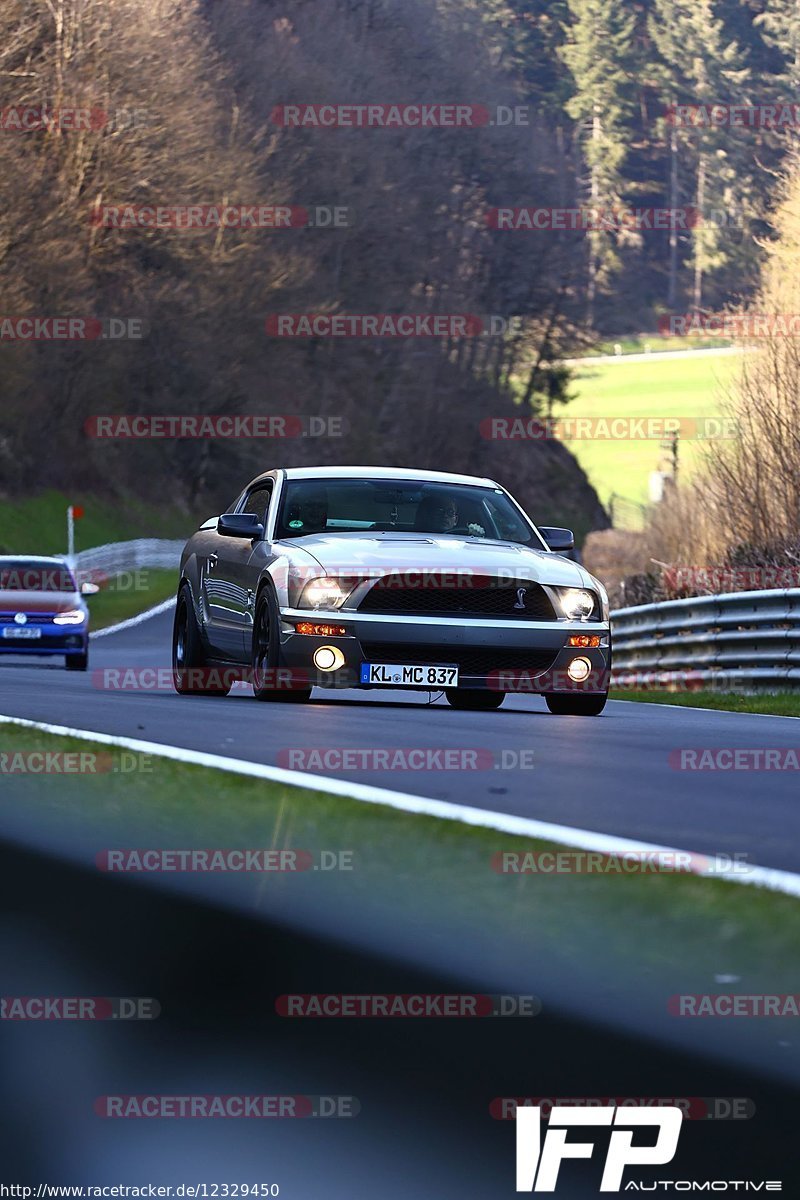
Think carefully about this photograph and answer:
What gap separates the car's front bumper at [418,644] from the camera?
41.9ft

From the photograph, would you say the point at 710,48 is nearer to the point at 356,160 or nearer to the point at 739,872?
the point at 356,160

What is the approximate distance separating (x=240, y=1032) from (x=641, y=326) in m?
158

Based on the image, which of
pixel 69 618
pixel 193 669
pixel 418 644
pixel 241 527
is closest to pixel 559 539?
pixel 418 644

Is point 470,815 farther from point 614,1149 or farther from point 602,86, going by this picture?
point 602,86

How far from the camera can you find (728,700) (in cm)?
1769

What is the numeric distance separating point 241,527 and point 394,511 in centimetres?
98

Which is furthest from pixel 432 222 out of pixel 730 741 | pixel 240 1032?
pixel 240 1032

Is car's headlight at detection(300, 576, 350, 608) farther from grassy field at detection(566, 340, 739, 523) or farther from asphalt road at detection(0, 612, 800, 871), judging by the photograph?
grassy field at detection(566, 340, 739, 523)

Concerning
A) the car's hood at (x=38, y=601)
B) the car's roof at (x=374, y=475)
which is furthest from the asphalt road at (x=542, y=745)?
the car's hood at (x=38, y=601)

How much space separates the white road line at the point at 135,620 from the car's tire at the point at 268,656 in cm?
3212

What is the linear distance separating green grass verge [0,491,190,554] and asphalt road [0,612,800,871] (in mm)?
45421

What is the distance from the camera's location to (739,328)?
29.4 meters

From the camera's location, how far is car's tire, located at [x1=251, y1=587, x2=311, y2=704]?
13023mm

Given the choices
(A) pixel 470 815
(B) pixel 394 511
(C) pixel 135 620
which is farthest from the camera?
(C) pixel 135 620
